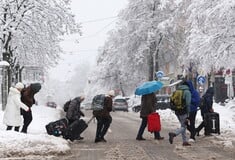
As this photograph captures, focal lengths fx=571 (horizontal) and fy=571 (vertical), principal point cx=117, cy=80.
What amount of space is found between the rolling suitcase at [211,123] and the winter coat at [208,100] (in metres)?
0.40

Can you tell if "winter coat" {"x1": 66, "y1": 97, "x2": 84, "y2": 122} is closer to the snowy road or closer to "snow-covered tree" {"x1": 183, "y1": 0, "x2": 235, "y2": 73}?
the snowy road

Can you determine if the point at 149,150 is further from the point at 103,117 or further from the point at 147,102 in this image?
the point at 147,102

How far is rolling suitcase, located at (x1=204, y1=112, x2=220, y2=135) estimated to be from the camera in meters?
18.1

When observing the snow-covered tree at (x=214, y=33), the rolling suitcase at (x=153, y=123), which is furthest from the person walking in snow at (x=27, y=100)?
the snow-covered tree at (x=214, y=33)

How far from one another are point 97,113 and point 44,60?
1889cm

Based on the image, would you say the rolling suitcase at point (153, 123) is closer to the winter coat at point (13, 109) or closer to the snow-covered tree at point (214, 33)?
the winter coat at point (13, 109)

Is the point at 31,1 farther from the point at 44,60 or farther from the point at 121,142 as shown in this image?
the point at 121,142

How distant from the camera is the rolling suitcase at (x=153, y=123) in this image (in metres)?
17.5

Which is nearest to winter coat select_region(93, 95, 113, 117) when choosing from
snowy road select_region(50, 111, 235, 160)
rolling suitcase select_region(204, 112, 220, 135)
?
snowy road select_region(50, 111, 235, 160)

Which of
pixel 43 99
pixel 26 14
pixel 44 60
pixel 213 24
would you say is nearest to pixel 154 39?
pixel 44 60

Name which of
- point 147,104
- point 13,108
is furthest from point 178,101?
point 13,108

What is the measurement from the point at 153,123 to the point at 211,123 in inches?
79.0

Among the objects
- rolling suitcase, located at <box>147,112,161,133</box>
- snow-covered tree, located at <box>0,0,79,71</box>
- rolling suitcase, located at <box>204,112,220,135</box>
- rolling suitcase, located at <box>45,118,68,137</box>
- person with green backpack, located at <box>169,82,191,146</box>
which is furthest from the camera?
snow-covered tree, located at <box>0,0,79,71</box>

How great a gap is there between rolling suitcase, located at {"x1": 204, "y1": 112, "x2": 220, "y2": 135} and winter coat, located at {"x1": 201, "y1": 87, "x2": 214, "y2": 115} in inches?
15.8
